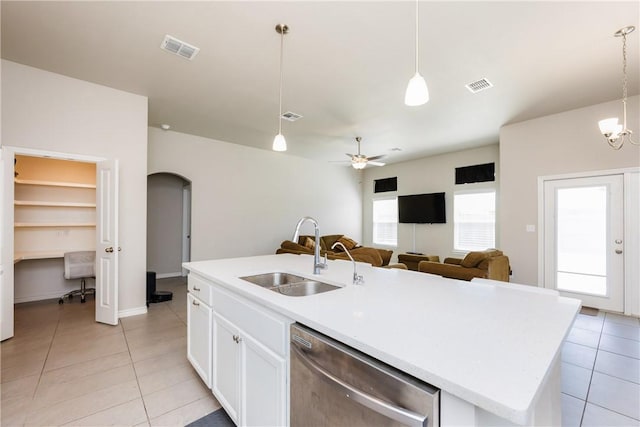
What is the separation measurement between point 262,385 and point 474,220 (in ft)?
21.2

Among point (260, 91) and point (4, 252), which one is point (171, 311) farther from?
point (260, 91)

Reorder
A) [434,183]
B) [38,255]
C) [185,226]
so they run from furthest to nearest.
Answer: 1. [434,183]
2. [185,226]
3. [38,255]

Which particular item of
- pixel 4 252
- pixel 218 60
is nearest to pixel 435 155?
pixel 218 60

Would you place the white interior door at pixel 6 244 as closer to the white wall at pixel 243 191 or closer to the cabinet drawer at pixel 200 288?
the white wall at pixel 243 191

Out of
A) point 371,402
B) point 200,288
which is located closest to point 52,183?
point 200,288

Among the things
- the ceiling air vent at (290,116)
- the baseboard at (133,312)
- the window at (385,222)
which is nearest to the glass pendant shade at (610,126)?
the ceiling air vent at (290,116)

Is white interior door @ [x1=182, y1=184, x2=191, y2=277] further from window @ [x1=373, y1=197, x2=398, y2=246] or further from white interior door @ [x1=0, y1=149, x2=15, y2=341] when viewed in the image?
window @ [x1=373, y1=197, x2=398, y2=246]

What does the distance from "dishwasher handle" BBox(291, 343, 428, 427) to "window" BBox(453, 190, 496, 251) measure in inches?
252

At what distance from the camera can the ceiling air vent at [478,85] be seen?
10.9 ft

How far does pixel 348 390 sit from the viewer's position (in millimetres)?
929

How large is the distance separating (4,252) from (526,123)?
732 cm

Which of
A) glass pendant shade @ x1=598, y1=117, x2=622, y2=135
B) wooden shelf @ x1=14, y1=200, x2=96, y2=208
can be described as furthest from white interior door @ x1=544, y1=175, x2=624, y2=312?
wooden shelf @ x1=14, y1=200, x2=96, y2=208

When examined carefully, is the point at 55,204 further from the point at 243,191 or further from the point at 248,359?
the point at 248,359

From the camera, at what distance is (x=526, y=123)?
182 inches
